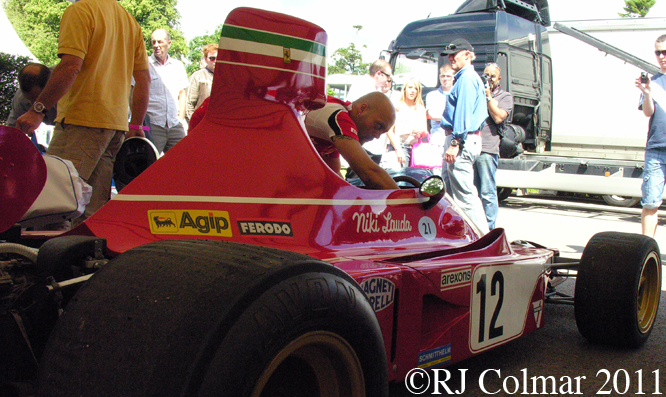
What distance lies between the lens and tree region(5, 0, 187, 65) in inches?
1462

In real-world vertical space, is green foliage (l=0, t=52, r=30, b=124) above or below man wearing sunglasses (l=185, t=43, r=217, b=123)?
above

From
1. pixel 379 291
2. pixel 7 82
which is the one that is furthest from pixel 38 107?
pixel 7 82

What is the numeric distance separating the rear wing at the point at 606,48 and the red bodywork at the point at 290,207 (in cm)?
1158

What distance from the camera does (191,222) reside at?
6.44ft

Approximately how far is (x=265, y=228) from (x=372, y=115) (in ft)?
3.02

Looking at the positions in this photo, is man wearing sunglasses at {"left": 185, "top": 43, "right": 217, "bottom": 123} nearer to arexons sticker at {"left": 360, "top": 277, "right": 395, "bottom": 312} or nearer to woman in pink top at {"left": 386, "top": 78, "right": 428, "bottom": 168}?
woman in pink top at {"left": 386, "top": 78, "right": 428, "bottom": 168}

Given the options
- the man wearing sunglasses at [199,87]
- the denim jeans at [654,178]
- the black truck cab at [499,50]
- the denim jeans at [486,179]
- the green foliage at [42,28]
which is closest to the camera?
the denim jeans at [654,178]

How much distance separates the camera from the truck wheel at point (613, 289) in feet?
9.15

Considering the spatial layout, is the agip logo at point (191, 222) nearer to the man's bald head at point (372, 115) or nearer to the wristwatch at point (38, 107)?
the man's bald head at point (372, 115)

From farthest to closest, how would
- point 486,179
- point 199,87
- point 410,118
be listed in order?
point 410,118, point 199,87, point 486,179

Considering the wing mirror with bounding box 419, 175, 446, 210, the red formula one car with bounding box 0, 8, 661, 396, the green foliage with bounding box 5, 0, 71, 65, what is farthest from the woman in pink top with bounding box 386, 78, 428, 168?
the green foliage with bounding box 5, 0, 71, 65

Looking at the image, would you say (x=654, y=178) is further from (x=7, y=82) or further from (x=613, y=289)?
(x=7, y=82)

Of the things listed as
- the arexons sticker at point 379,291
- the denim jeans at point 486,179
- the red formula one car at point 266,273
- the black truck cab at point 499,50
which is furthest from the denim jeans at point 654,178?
the black truck cab at point 499,50

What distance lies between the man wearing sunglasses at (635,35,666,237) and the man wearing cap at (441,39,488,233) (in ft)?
4.45
